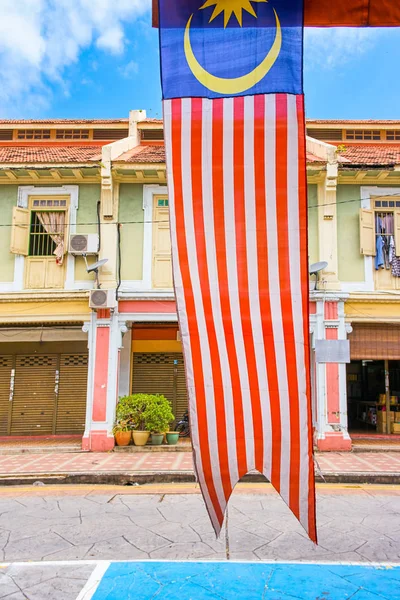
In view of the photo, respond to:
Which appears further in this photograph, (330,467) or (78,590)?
(330,467)

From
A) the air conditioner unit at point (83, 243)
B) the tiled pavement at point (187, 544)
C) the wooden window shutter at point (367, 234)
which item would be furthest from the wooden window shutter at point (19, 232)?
the wooden window shutter at point (367, 234)

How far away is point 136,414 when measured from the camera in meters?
13.1

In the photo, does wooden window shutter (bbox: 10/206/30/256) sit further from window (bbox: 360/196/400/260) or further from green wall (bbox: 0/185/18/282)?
window (bbox: 360/196/400/260)

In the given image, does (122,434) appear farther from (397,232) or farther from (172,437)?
(397,232)

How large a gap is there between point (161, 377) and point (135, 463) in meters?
3.89

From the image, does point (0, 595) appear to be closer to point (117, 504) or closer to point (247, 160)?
point (117, 504)

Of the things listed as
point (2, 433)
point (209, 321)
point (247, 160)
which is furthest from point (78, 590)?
point (2, 433)

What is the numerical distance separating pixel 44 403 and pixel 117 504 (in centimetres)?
776

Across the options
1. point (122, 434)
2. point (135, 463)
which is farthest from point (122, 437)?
point (135, 463)

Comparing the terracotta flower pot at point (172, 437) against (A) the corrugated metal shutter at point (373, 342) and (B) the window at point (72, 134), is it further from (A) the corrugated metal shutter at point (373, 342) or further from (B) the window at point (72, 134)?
(B) the window at point (72, 134)

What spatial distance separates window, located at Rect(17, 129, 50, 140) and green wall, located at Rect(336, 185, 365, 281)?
998 centimetres

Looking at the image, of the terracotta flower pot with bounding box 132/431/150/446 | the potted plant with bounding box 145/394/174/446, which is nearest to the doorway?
the potted plant with bounding box 145/394/174/446

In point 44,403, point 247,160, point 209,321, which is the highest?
point 247,160

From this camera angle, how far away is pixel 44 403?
15.0 meters
